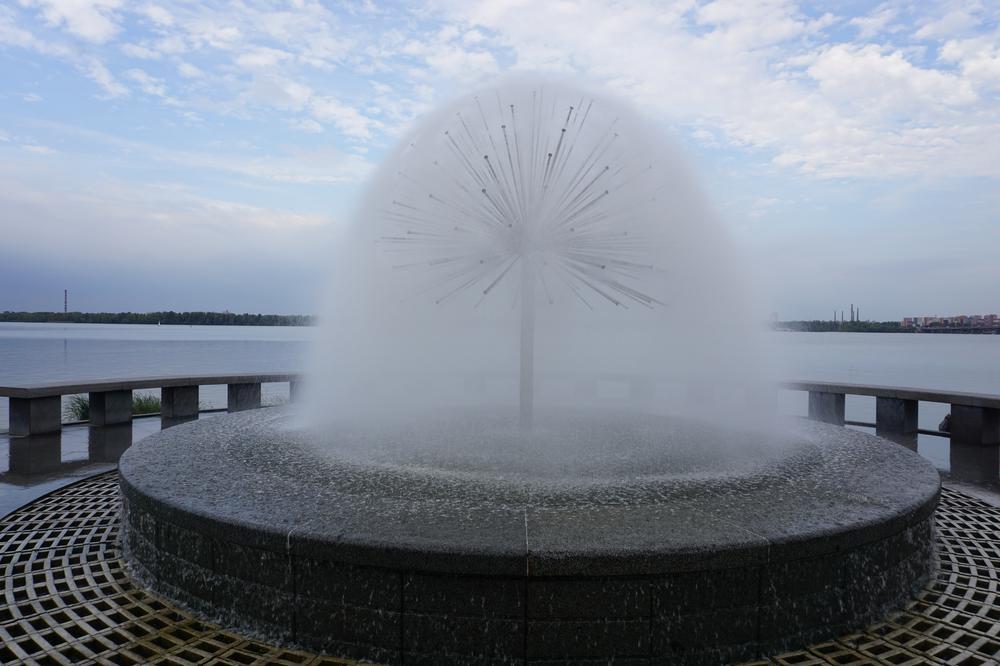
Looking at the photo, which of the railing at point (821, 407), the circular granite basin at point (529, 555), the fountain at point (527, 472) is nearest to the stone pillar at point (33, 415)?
the railing at point (821, 407)

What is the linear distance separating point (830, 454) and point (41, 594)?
22.5 feet

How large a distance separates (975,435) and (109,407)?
14.8 m

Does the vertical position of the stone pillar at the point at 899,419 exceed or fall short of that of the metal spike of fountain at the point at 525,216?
it falls short

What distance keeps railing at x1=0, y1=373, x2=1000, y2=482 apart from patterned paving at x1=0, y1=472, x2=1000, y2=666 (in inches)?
193

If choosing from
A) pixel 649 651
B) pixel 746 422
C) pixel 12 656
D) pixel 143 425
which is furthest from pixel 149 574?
pixel 143 425

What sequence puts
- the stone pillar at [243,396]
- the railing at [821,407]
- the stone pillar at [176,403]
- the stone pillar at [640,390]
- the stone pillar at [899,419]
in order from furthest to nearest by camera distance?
the stone pillar at [640,390]
the stone pillar at [243,396]
the stone pillar at [176,403]
the stone pillar at [899,419]
the railing at [821,407]

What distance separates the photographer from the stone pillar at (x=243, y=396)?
13.4 meters

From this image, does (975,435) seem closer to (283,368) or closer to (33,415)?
(33,415)

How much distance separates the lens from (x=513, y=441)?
6832mm

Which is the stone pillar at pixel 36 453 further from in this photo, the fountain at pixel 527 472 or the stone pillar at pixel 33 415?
the fountain at pixel 527 472

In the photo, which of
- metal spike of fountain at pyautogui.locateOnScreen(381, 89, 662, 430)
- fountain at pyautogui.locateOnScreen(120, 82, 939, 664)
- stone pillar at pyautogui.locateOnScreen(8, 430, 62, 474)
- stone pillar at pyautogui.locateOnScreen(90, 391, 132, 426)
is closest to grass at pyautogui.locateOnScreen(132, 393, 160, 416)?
stone pillar at pyautogui.locateOnScreen(90, 391, 132, 426)

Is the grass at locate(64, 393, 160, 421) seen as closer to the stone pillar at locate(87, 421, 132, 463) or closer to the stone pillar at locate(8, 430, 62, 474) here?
the stone pillar at locate(87, 421, 132, 463)

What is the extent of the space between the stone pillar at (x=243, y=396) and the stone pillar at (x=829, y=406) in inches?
467

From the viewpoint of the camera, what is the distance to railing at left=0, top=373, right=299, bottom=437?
10281mm
